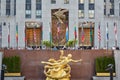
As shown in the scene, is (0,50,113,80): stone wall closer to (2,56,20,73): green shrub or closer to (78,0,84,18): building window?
(2,56,20,73): green shrub

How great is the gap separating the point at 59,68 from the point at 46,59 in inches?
186

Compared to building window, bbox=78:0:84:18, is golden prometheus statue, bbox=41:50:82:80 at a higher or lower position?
lower

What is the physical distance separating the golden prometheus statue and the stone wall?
10.1 ft

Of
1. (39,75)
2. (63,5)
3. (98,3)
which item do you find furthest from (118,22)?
(39,75)

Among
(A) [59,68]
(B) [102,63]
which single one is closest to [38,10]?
(B) [102,63]

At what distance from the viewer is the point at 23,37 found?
278 feet

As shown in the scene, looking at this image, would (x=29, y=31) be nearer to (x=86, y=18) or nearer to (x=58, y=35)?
(x=58, y=35)

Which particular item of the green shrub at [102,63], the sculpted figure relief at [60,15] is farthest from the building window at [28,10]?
the green shrub at [102,63]

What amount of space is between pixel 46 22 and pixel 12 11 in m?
8.68

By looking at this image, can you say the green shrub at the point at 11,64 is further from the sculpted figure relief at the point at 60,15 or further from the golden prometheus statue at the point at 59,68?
the sculpted figure relief at the point at 60,15

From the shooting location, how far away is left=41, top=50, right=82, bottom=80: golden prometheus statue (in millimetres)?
50125

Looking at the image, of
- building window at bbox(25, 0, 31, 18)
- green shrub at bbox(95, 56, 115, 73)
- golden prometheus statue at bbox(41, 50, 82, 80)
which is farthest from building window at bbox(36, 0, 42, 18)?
golden prometheus statue at bbox(41, 50, 82, 80)

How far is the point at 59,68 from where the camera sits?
50.2 m

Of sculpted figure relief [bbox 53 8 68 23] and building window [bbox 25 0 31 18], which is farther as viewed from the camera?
building window [bbox 25 0 31 18]
